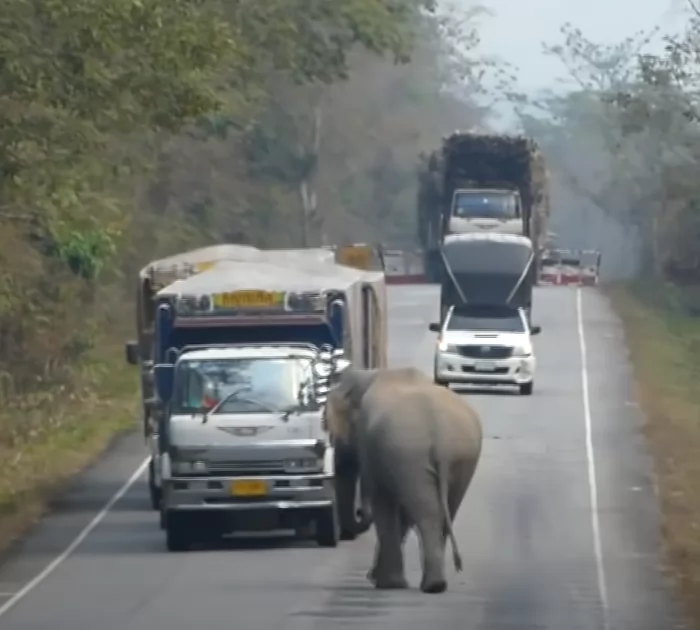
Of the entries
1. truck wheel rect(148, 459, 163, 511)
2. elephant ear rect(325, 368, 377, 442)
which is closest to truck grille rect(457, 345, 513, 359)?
truck wheel rect(148, 459, 163, 511)

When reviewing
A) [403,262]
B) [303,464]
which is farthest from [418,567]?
[403,262]

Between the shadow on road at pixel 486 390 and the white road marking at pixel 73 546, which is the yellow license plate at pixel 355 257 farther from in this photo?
the shadow on road at pixel 486 390

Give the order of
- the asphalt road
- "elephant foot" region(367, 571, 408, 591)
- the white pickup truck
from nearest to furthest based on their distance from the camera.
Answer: the asphalt road, "elephant foot" region(367, 571, 408, 591), the white pickup truck

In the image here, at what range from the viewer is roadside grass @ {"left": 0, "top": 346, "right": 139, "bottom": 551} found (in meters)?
30.4

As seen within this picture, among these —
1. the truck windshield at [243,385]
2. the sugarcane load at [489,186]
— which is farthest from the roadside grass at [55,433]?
the sugarcane load at [489,186]

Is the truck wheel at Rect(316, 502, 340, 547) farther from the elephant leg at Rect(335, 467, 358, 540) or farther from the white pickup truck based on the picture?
the elephant leg at Rect(335, 467, 358, 540)

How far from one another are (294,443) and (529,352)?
21.1 metres

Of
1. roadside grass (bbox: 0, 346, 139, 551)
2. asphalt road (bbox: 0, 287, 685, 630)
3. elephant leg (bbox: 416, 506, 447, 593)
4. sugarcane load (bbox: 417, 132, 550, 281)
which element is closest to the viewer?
asphalt road (bbox: 0, 287, 685, 630)

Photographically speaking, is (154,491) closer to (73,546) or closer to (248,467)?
(73,546)

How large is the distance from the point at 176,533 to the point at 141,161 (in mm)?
29190

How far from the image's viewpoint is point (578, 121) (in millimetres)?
148625

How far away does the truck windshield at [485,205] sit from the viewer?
60531 millimetres

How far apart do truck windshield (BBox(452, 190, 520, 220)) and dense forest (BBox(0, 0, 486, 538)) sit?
15.4 ft

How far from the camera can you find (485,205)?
200 ft
